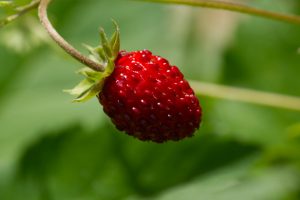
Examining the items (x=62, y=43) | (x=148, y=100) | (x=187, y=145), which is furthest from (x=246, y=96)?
(x=62, y=43)

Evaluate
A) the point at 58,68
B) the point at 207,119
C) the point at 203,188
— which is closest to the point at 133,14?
the point at 58,68

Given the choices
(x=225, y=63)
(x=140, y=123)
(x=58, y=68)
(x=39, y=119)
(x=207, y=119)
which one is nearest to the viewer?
(x=140, y=123)

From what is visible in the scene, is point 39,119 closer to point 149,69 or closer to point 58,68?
point 58,68

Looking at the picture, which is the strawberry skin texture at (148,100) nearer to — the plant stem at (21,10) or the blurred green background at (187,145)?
the plant stem at (21,10)

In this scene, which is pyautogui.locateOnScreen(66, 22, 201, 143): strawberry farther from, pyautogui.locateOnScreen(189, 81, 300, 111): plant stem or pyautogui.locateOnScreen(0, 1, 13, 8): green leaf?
pyautogui.locateOnScreen(189, 81, 300, 111): plant stem

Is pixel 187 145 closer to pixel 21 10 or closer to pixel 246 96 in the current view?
pixel 246 96

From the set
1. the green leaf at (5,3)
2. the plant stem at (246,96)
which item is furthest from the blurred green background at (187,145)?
the green leaf at (5,3)
